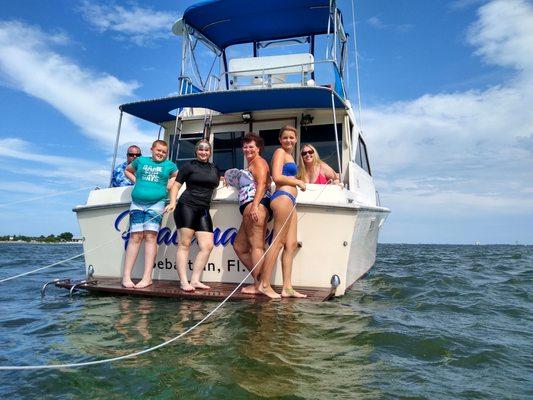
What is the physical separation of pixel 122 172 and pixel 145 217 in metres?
1.56

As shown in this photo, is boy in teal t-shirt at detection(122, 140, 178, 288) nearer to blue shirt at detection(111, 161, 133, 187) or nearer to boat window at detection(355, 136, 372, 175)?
blue shirt at detection(111, 161, 133, 187)

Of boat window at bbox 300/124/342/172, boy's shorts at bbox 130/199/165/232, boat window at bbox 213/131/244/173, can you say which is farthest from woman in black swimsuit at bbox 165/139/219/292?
boat window at bbox 300/124/342/172

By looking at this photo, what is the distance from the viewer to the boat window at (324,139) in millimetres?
7183

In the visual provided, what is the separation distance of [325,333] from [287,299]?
3.44 feet

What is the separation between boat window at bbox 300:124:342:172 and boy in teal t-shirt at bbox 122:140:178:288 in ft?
9.29

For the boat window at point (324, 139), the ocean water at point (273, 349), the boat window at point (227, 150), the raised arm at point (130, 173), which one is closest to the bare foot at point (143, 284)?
the ocean water at point (273, 349)

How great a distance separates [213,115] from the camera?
7617mm

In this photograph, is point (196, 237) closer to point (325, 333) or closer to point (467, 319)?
point (325, 333)

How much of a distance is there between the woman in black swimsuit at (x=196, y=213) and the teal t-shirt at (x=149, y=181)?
202 millimetres

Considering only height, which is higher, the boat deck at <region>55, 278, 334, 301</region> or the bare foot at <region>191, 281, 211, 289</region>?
the bare foot at <region>191, 281, 211, 289</region>

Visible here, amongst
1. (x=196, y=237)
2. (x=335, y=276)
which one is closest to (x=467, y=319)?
(x=335, y=276)

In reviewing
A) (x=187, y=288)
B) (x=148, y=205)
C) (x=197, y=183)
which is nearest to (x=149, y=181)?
(x=148, y=205)

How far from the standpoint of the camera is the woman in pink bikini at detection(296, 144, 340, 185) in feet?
18.2

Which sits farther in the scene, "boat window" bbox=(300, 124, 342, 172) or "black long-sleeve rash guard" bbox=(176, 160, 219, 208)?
"boat window" bbox=(300, 124, 342, 172)
